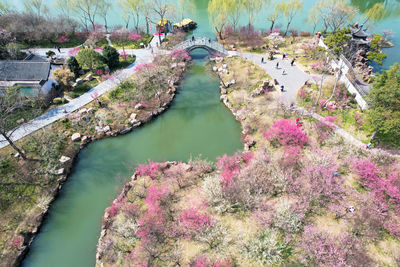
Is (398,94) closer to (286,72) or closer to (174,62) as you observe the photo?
(286,72)

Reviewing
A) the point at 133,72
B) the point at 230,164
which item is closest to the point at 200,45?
the point at 133,72

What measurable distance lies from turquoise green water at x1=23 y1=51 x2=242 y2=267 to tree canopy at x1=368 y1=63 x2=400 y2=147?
16.1 meters

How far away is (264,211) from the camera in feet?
71.7

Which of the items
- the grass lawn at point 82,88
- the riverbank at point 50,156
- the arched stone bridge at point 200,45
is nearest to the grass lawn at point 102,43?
the grass lawn at point 82,88

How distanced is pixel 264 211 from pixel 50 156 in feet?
87.5

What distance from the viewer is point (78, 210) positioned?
24.4 m

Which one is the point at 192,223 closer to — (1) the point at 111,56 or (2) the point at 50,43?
(1) the point at 111,56

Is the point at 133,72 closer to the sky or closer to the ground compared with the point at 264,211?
closer to the sky

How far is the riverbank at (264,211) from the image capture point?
1944cm

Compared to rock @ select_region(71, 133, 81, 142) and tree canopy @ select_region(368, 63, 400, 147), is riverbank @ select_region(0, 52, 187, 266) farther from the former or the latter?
tree canopy @ select_region(368, 63, 400, 147)

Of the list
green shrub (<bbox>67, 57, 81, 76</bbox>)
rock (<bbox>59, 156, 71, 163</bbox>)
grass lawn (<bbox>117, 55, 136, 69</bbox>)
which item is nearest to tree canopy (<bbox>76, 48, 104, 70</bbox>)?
green shrub (<bbox>67, 57, 81, 76</bbox>)

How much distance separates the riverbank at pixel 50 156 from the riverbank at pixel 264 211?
788cm

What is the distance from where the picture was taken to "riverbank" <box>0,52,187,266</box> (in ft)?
73.1

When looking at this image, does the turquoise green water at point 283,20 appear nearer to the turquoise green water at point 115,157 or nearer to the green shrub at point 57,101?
the turquoise green water at point 115,157
